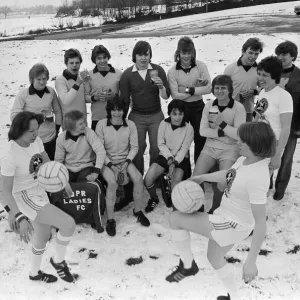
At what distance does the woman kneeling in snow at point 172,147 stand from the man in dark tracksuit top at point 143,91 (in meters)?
0.25

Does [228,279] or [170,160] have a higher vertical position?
[170,160]

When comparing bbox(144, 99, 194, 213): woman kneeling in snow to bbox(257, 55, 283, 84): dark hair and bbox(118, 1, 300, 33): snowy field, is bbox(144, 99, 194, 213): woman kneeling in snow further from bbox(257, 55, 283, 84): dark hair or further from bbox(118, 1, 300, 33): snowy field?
bbox(118, 1, 300, 33): snowy field

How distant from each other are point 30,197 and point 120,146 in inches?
71.1

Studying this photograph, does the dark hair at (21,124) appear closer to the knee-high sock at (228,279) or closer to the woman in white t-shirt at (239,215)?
the woman in white t-shirt at (239,215)

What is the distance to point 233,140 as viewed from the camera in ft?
16.0

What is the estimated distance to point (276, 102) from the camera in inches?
165

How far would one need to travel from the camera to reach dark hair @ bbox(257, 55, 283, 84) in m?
4.09

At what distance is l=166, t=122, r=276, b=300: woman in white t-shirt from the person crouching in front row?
1.61 metres

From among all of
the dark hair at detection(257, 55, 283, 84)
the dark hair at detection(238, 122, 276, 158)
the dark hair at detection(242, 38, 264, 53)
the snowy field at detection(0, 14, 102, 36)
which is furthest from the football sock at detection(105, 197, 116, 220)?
the snowy field at detection(0, 14, 102, 36)

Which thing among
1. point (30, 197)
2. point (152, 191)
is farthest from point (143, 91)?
point (30, 197)

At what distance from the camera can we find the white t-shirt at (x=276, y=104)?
414 centimetres

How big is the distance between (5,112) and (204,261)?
8014mm

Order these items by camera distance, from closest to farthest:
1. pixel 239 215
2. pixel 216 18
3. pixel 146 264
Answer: pixel 239 215
pixel 146 264
pixel 216 18

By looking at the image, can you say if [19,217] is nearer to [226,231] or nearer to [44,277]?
[44,277]
